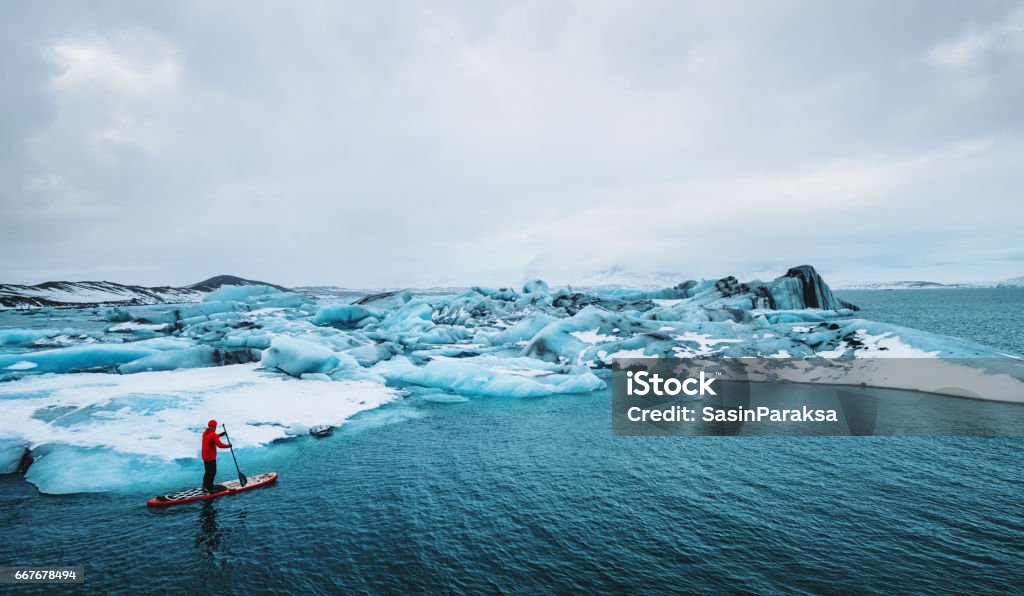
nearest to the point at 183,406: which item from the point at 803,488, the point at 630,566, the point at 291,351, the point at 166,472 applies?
the point at 166,472

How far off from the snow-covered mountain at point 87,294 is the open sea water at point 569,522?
113 metres

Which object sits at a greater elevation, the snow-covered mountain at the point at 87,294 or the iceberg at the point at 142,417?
the snow-covered mountain at the point at 87,294

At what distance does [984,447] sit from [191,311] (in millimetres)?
75290

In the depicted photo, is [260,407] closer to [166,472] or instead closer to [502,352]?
[166,472]

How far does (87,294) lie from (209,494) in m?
184

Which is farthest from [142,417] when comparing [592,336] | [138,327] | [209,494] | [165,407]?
[138,327]

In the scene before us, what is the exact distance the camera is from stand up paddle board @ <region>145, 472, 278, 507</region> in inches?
492

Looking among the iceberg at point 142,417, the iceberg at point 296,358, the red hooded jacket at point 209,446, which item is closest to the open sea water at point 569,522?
the iceberg at point 142,417

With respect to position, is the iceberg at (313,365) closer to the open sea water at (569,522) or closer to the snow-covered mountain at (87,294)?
the open sea water at (569,522)

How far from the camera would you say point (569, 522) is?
12.0 meters

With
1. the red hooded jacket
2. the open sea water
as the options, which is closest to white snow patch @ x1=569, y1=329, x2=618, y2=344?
the open sea water

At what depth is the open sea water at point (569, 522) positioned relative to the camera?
962 centimetres

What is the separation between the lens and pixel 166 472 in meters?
14.4

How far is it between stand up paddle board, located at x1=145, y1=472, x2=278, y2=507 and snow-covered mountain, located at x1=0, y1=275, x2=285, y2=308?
111659 mm
